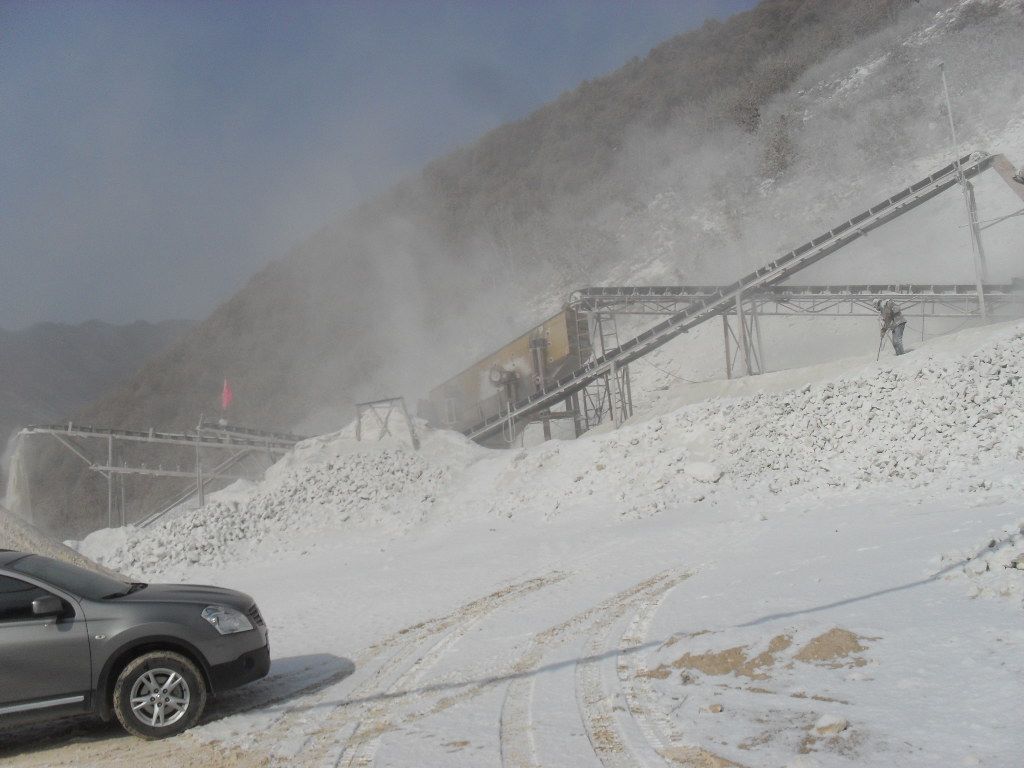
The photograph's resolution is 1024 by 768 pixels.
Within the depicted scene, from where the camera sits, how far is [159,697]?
659 cm

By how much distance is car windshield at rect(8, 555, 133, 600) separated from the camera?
6.86 m

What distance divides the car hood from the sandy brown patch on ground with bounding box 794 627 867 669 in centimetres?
483

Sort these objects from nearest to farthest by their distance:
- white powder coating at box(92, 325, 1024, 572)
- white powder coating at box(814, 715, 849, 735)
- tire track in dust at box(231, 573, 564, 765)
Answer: white powder coating at box(814, 715, 849, 735)
tire track in dust at box(231, 573, 564, 765)
white powder coating at box(92, 325, 1024, 572)

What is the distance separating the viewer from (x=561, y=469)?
21812 millimetres

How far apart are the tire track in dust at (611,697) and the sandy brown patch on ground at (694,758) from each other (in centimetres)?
8

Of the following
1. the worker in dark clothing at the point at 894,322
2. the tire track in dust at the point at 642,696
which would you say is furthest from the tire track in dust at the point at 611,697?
the worker in dark clothing at the point at 894,322

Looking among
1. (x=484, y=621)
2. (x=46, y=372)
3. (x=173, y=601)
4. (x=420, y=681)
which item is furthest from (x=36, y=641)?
(x=46, y=372)

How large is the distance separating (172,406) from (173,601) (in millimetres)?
89218

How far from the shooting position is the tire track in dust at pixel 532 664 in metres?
5.47

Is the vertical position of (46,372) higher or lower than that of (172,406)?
higher

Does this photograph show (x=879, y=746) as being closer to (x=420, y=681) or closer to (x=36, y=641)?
(x=420, y=681)

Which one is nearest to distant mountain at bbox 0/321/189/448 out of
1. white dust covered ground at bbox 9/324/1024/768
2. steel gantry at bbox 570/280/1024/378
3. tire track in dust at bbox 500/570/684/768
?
steel gantry at bbox 570/280/1024/378

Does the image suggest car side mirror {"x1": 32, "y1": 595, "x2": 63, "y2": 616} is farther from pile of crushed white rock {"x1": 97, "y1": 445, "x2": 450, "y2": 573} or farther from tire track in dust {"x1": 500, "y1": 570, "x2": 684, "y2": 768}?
pile of crushed white rock {"x1": 97, "y1": 445, "x2": 450, "y2": 573}

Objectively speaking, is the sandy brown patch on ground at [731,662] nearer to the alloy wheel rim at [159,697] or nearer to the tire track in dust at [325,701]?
the tire track in dust at [325,701]
